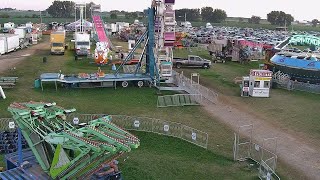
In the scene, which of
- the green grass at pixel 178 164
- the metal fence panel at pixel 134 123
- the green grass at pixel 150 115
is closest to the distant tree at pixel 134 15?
the green grass at pixel 150 115

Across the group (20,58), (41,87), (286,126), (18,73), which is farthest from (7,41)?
(286,126)

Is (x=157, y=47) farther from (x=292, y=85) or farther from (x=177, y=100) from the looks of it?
(x=292, y=85)

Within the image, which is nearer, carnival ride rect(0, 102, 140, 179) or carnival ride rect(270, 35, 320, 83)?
carnival ride rect(0, 102, 140, 179)

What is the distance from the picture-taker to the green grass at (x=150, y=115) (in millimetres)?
18109

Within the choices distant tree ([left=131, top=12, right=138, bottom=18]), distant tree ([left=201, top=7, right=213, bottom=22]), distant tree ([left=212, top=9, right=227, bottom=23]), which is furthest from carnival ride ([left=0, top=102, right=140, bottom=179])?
distant tree ([left=201, top=7, right=213, bottom=22])

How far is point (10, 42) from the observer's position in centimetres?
5706

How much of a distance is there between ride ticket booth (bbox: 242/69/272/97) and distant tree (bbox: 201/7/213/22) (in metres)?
160

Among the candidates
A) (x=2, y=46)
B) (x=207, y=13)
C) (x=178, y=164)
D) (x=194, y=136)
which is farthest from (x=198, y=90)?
(x=207, y=13)

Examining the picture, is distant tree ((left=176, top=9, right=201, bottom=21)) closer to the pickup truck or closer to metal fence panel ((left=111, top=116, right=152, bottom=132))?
the pickup truck

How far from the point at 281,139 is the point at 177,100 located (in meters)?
9.14

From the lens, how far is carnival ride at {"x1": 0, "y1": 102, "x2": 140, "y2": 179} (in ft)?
43.1

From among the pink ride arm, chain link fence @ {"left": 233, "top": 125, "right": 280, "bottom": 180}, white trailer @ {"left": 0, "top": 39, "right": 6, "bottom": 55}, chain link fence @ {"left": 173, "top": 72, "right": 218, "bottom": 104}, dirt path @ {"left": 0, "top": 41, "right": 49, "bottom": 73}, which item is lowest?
chain link fence @ {"left": 233, "top": 125, "right": 280, "bottom": 180}

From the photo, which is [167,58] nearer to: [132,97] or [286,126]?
[132,97]

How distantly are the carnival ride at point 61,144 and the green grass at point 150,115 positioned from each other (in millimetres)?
3844
